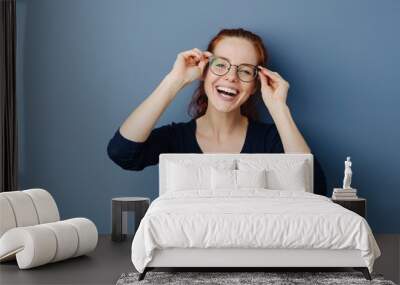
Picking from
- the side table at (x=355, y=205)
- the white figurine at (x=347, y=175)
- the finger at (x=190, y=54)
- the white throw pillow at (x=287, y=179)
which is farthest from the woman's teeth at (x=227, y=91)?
the side table at (x=355, y=205)

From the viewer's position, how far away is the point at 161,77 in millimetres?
7016

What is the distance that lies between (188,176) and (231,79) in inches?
45.2

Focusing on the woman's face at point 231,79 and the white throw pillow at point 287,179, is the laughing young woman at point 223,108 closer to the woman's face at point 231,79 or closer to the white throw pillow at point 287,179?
the woman's face at point 231,79

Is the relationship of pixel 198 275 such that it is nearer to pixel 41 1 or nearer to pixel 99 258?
pixel 99 258

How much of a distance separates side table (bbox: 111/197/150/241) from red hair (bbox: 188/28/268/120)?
1060 millimetres

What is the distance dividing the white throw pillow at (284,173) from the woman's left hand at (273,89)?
0.63m

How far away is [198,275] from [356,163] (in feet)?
8.94

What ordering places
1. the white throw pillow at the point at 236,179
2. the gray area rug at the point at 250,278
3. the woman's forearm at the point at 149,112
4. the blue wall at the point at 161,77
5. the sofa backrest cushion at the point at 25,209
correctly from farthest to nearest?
the blue wall at the point at 161,77 → the woman's forearm at the point at 149,112 → the white throw pillow at the point at 236,179 → the sofa backrest cushion at the point at 25,209 → the gray area rug at the point at 250,278

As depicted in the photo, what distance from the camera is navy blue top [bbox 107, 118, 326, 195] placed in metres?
6.79

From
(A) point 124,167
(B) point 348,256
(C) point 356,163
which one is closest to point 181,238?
(B) point 348,256

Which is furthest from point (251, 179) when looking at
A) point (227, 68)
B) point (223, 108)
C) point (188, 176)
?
point (227, 68)

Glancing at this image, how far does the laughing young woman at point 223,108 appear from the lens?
680cm

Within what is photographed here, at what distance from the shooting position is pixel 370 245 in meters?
4.77

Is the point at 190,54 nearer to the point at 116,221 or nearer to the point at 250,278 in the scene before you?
the point at 116,221
